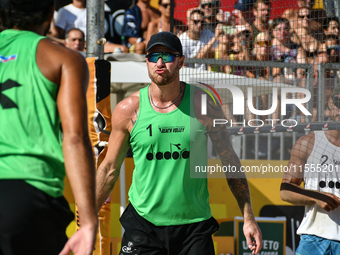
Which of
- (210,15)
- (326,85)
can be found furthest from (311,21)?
(210,15)

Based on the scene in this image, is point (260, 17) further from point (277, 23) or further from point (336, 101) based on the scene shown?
point (336, 101)

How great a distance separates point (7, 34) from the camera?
1.97m

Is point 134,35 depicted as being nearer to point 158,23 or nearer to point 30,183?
point 158,23

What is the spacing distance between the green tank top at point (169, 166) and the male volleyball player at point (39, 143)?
1.50 m

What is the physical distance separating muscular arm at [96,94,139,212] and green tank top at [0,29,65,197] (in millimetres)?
1633

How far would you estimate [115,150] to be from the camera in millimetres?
3535

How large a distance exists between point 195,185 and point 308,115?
93.9 inches

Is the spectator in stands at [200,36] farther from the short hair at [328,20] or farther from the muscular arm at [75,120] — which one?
the muscular arm at [75,120]

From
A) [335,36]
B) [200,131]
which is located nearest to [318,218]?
[200,131]

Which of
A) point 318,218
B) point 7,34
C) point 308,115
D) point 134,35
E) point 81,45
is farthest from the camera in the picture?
point 134,35

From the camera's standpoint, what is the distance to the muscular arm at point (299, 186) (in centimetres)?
420

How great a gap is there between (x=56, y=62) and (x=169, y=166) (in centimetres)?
171

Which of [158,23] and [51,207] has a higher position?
[158,23]

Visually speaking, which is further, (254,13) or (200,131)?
(254,13)
